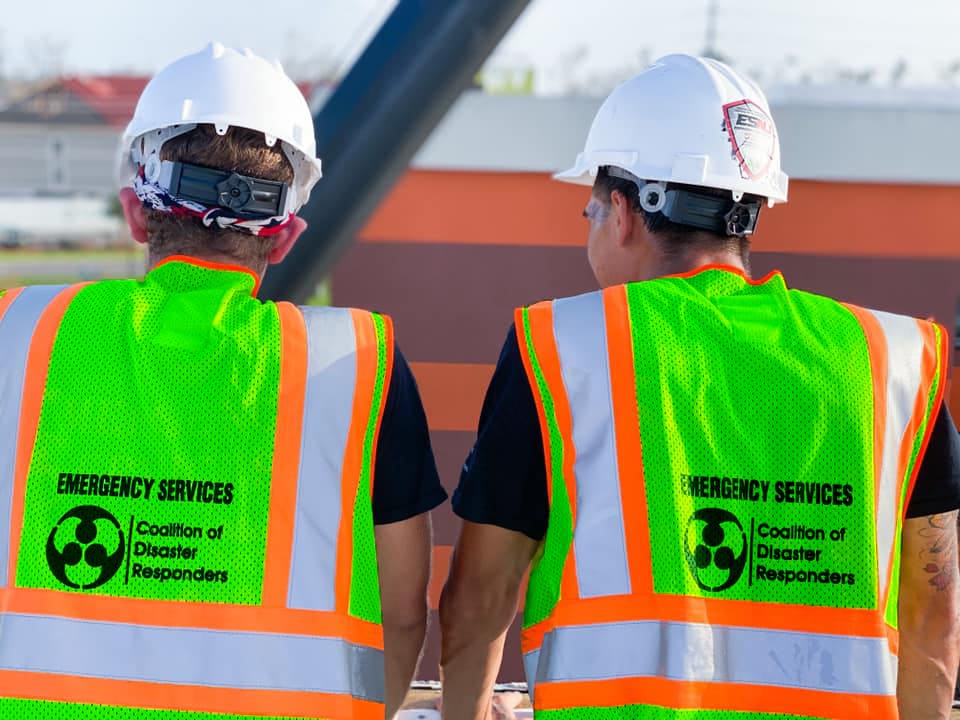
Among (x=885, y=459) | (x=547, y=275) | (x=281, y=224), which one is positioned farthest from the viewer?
(x=547, y=275)

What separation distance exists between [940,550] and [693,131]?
91cm

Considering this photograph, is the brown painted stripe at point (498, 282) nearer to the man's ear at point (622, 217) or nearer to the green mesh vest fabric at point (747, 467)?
the man's ear at point (622, 217)

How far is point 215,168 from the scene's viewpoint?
1849mm

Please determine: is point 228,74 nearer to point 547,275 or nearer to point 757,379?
point 757,379

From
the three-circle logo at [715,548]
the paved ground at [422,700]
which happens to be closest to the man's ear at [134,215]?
the three-circle logo at [715,548]

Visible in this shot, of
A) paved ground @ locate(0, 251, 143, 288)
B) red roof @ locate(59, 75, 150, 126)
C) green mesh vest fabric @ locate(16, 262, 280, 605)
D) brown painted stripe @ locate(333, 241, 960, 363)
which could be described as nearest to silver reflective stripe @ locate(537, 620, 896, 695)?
green mesh vest fabric @ locate(16, 262, 280, 605)

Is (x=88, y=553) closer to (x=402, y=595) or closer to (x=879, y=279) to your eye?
(x=402, y=595)

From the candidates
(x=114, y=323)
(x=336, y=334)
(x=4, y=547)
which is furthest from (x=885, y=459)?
(x=4, y=547)

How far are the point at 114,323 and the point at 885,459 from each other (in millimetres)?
1297

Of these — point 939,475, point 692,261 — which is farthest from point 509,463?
point 939,475

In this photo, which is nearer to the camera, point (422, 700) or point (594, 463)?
point (594, 463)

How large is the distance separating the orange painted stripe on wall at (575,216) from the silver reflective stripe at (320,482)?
185cm

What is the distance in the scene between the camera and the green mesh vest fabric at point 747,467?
1.69 metres

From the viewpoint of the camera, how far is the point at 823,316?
180cm
